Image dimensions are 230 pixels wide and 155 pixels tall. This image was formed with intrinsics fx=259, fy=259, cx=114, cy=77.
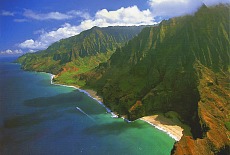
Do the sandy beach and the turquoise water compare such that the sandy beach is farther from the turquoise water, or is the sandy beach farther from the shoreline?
the turquoise water

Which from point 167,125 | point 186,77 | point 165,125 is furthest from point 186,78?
point 165,125

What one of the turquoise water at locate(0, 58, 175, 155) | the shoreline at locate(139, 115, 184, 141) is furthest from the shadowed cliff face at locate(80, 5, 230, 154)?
the turquoise water at locate(0, 58, 175, 155)

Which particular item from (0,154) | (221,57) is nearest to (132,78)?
(221,57)

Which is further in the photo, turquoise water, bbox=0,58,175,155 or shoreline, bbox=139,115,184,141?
shoreline, bbox=139,115,184,141

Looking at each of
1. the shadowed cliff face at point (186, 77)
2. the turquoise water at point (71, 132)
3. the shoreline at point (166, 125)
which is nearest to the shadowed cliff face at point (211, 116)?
the shadowed cliff face at point (186, 77)

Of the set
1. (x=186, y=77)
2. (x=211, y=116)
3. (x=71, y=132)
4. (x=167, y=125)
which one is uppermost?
(x=186, y=77)

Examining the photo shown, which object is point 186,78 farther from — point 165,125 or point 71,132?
point 71,132
